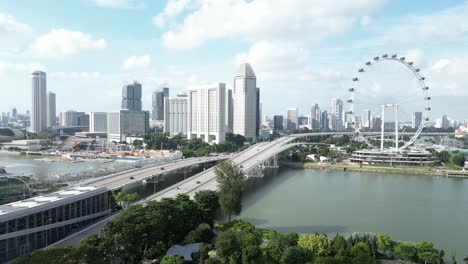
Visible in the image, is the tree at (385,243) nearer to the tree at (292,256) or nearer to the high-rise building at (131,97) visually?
the tree at (292,256)

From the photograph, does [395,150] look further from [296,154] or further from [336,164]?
[296,154]

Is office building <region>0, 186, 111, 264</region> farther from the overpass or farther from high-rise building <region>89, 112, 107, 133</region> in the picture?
high-rise building <region>89, 112, 107, 133</region>

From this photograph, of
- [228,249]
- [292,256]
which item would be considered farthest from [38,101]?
[292,256]

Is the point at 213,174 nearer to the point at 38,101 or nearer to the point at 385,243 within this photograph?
the point at 385,243

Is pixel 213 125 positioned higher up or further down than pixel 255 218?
higher up

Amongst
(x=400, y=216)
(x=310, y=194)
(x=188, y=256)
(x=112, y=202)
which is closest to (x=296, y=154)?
(x=310, y=194)

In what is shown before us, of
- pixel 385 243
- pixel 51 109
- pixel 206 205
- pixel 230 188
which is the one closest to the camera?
pixel 385 243

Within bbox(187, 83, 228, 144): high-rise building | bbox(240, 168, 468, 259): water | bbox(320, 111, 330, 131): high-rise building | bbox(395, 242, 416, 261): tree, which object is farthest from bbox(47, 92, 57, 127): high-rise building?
bbox(395, 242, 416, 261): tree
